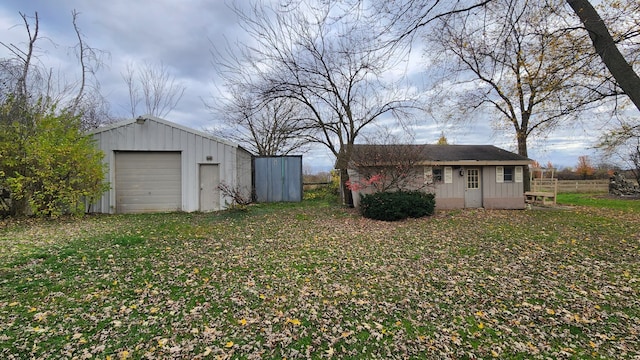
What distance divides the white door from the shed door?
967cm

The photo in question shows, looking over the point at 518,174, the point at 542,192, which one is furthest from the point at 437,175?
the point at 542,192

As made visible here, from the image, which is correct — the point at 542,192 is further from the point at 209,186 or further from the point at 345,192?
the point at 209,186

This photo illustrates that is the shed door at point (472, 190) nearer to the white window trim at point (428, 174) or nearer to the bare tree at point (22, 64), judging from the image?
the white window trim at point (428, 174)

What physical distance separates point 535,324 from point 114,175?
Answer: 39.2 feet

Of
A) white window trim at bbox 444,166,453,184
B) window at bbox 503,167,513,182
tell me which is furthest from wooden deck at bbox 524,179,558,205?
white window trim at bbox 444,166,453,184

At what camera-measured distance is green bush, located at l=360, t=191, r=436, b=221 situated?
29.7 feet

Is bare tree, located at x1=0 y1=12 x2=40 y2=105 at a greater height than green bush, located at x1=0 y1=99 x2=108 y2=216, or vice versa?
bare tree, located at x1=0 y1=12 x2=40 y2=105

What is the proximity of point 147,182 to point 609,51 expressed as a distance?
12.2 metres

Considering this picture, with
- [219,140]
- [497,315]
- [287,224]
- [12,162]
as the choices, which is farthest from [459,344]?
[12,162]

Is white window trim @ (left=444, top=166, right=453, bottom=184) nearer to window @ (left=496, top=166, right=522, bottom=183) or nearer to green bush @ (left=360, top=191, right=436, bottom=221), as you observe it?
window @ (left=496, top=166, right=522, bottom=183)

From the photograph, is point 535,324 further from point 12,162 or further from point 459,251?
point 12,162

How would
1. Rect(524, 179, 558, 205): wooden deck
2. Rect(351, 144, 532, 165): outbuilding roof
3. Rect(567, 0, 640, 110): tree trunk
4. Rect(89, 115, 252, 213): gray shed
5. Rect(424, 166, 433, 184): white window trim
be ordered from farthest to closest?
Rect(524, 179, 558, 205): wooden deck < Rect(424, 166, 433, 184): white window trim < Rect(89, 115, 252, 213): gray shed < Rect(351, 144, 532, 165): outbuilding roof < Rect(567, 0, 640, 110): tree trunk

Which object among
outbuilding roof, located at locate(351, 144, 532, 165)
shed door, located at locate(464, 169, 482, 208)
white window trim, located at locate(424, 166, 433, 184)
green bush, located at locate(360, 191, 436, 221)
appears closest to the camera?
green bush, located at locate(360, 191, 436, 221)

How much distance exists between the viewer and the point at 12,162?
25.5 ft
